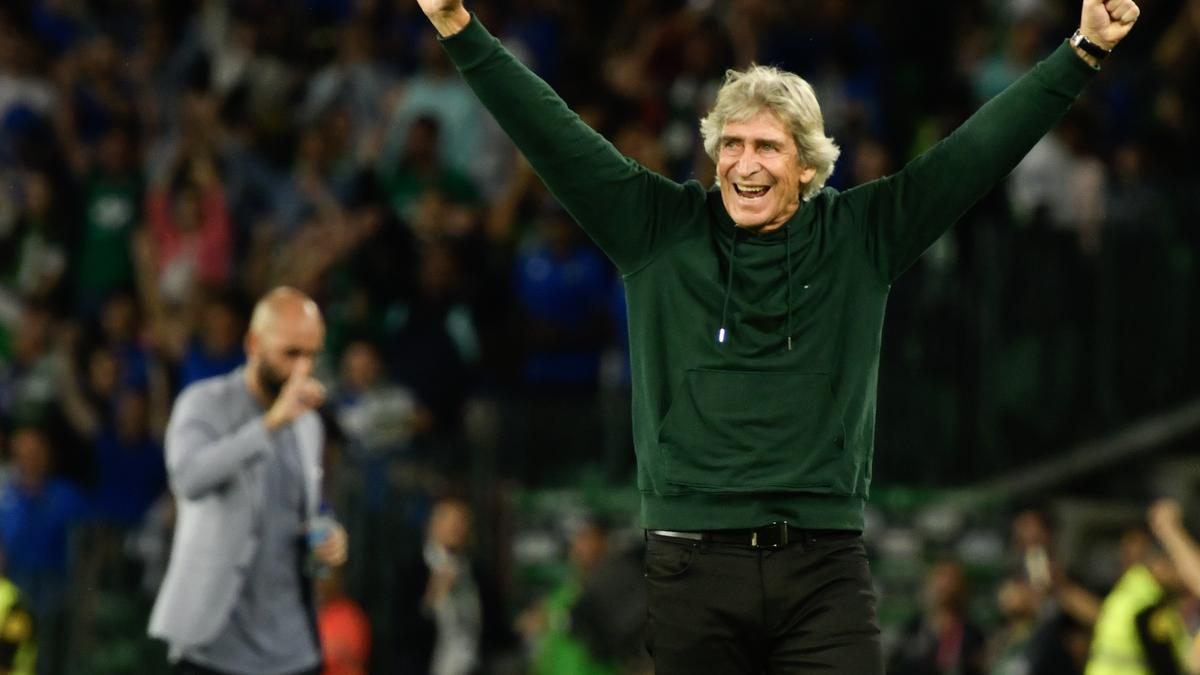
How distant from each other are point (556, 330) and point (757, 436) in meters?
8.51

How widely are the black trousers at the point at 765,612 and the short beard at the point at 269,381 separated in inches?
120

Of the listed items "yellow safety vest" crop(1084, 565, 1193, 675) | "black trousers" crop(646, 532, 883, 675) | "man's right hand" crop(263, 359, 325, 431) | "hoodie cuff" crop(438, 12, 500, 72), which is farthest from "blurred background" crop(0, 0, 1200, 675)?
"hoodie cuff" crop(438, 12, 500, 72)

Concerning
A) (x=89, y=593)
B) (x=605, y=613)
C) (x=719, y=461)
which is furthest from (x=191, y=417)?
(x=89, y=593)

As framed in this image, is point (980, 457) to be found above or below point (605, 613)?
above

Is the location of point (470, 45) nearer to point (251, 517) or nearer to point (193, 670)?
point (251, 517)

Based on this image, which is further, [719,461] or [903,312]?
[903,312]

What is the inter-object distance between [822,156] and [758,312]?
0.44 meters

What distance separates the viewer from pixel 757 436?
17.5 feet

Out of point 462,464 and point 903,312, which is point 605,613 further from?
point 903,312

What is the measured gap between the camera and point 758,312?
5.41 meters

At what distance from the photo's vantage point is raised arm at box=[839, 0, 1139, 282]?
533cm

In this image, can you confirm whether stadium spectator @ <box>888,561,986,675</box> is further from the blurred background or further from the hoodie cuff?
the hoodie cuff

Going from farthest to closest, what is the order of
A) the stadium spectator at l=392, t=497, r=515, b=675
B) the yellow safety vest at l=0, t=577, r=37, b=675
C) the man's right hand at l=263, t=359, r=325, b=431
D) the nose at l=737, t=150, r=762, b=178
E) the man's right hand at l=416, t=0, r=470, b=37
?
the stadium spectator at l=392, t=497, r=515, b=675
the yellow safety vest at l=0, t=577, r=37, b=675
the man's right hand at l=263, t=359, r=325, b=431
the nose at l=737, t=150, r=762, b=178
the man's right hand at l=416, t=0, r=470, b=37

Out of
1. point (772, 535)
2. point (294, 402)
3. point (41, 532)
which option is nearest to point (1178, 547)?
point (294, 402)
